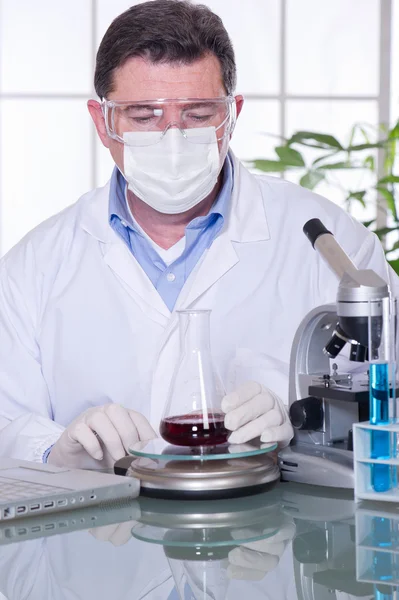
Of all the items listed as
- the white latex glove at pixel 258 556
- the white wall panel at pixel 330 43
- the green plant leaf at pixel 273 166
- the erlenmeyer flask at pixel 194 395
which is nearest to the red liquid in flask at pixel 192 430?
the erlenmeyer flask at pixel 194 395

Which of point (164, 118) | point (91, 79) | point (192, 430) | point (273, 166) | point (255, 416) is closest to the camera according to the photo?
point (192, 430)

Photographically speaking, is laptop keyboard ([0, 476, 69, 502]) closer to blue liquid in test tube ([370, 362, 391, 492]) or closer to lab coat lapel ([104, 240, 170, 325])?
blue liquid in test tube ([370, 362, 391, 492])

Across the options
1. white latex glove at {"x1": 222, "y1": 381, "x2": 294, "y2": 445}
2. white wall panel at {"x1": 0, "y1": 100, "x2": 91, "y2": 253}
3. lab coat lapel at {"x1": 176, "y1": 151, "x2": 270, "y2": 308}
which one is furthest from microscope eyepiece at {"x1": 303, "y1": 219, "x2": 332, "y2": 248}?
white wall panel at {"x1": 0, "y1": 100, "x2": 91, "y2": 253}

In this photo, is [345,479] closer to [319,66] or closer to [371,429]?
[371,429]

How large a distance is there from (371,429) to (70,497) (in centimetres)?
43

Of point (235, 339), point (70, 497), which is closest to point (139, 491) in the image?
point (70, 497)

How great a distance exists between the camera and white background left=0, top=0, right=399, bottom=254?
4.84 m

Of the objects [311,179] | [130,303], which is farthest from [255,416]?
[311,179]

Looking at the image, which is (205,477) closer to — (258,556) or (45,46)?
(258,556)

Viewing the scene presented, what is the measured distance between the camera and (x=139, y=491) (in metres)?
1.32

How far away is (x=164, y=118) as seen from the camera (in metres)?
1.93

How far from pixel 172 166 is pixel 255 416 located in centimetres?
75

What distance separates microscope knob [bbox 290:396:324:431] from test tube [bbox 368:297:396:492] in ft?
0.66

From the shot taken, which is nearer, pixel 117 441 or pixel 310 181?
pixel 117 441
